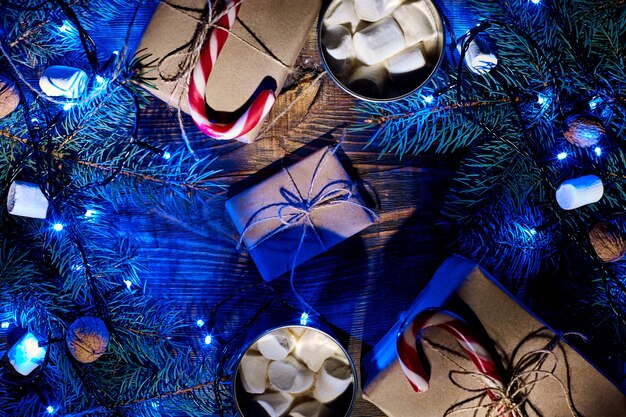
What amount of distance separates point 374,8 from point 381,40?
8cm

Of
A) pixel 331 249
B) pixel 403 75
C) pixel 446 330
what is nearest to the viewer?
pixel 446 330

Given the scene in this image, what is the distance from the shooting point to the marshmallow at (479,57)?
4.15ft

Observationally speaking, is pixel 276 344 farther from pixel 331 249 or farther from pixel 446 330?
pixel 446 330

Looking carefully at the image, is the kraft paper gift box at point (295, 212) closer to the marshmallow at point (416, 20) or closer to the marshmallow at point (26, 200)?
the marshmallow at point (416, 20)

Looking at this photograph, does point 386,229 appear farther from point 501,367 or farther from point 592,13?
point 592,13

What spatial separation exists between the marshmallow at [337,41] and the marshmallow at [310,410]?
0.84 metres

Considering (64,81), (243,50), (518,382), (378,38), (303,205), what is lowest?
(518,382)

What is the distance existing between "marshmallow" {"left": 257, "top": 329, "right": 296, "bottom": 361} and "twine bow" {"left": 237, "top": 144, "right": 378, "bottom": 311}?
0.12 m

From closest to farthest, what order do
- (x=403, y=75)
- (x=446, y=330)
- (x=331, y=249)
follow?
(x=446, y=330) → (x=403, y=75) → (x=331, y=249)

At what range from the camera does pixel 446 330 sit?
47.8 inches

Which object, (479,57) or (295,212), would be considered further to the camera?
(295,212)

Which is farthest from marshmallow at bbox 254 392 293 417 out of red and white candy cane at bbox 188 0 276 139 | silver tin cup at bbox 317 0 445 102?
silver tin cup at bbox 317 0 445 102

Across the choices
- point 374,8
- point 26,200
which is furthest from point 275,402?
point 374,8

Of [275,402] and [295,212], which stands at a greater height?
[295,212]
